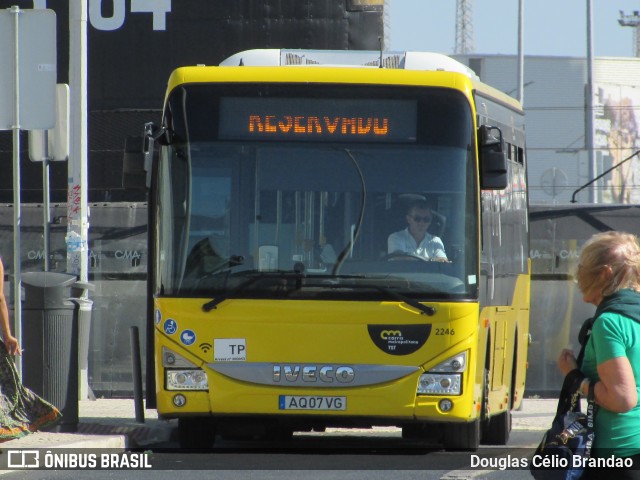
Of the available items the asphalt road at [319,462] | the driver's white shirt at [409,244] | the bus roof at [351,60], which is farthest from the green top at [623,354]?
the bus roof at [351,60]

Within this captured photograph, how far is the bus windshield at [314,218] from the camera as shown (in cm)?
952

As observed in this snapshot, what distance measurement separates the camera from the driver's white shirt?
9523 millimetres

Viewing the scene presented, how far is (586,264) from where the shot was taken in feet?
15.9

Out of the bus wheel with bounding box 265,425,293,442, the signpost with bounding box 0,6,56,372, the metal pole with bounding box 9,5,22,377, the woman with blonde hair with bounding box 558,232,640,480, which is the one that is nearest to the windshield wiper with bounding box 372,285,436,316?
the bus wheel with bounding box 265,425,293,442

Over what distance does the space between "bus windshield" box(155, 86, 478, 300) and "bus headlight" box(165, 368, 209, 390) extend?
55 centimetres

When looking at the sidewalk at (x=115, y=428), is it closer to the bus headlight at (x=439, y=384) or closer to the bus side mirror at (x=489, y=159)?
the bus headlight at (x=439, y=384)

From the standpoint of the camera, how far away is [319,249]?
9562mm

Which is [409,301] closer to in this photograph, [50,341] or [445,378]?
[445,378]

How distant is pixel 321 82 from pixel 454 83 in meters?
0.98

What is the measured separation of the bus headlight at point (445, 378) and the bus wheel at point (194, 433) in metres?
1.72

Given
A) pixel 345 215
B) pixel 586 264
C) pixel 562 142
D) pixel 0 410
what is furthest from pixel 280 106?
pixel 562 142

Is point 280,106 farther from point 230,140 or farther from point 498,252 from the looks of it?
point 498,252

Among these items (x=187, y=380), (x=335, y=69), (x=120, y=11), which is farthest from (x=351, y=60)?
(x=120, y=11)

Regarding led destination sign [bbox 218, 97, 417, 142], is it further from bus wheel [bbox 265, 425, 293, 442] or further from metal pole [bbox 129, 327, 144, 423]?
bus wheel [bbox 265, 425, 293, 442]
